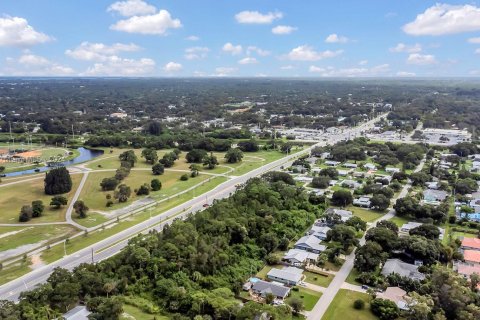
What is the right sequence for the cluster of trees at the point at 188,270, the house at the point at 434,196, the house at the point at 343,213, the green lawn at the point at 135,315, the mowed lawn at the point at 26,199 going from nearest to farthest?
the cluster of trees at the point at 188,270, the green lawn at the point at 135,315, the house at the point at 343,213, the mowed lawn at the point at 26,199, the house at the point at 434,196

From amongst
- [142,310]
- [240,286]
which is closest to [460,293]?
[240,286]

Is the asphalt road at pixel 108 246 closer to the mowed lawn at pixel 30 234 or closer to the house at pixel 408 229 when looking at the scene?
the mowed lawn at pixel 30 234

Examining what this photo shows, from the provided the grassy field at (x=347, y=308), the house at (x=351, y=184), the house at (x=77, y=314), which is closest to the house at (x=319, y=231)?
the grassy field at (x=347, y=308)

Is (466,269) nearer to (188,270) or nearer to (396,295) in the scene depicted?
(396,295)

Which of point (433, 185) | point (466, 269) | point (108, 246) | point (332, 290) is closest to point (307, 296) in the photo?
point (332, 290)

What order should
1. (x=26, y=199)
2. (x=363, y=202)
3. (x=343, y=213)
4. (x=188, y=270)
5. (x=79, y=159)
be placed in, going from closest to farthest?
(x=188, y=270)
(x=343, y=213)
(x=363, y=202)
(x=26, y=199)
(x=79, y=159)

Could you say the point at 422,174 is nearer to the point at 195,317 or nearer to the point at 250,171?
the point at 250,171
